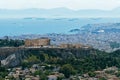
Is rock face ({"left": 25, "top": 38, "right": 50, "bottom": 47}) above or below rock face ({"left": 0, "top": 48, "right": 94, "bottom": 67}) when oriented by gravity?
above

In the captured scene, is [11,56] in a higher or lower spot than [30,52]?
lower

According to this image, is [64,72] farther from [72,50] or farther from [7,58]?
[72,50]

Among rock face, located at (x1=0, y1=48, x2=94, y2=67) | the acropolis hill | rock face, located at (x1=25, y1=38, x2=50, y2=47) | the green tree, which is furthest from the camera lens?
rock face, located at (x1=25, y1=38, x2=50, y2=47)

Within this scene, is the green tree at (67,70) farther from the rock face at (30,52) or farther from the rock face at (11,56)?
the rock face at (30,52)

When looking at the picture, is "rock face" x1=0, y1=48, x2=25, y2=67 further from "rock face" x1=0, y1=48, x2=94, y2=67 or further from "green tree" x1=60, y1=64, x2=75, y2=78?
"green tree" x1=60, y1=64, x2=75, y2=78

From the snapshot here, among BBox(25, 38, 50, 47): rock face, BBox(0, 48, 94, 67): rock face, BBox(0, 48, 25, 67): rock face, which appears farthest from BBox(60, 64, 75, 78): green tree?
BBox(25, 38, 50, 47): rock face

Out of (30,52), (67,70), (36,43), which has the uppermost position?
(36,43)

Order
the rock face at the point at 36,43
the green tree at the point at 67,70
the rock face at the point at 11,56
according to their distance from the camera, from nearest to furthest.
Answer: the green tree at the point at 67,70 → the rock face at the point at 11,56 → the rock face at the point at 36,43

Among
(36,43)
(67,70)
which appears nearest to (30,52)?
(36,43)

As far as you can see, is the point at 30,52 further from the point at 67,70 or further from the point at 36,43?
the point at 67,70

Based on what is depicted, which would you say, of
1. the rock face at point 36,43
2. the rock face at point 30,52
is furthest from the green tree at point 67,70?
the rock face at point 36,43

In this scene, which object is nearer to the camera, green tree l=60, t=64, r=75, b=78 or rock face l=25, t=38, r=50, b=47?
green tree l=60, t=64, r=75, b=78

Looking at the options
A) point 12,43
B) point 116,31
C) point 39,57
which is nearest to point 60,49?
point 39,57

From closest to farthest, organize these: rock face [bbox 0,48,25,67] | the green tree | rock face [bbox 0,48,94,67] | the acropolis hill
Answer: the green tree → rock face [bbox 0,48,25,67] → the acropolis hill → rock face [bbox 0,48,94,67]
